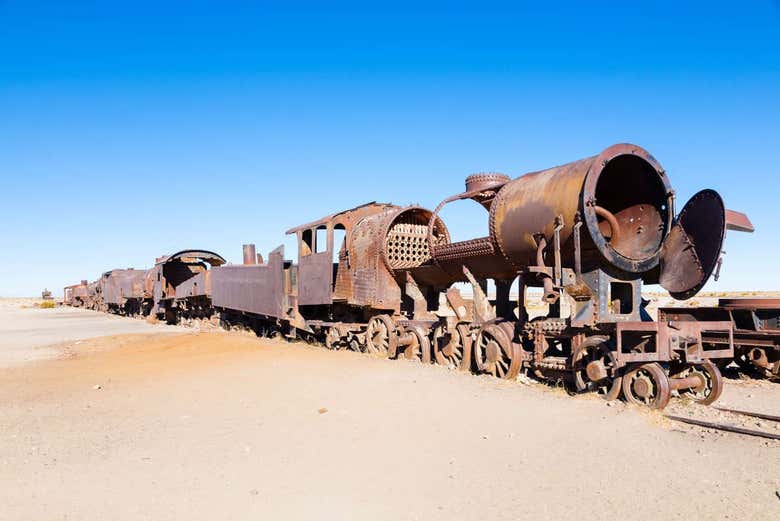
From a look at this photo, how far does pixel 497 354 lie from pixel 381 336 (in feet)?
11.2

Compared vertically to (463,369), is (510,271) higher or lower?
higher

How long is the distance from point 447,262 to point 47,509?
7.20 metres

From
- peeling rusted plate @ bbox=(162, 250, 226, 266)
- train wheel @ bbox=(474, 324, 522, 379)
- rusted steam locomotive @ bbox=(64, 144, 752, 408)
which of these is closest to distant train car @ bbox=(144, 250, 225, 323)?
peeling rusted plate @ bbox=(162, 250, 226, 266)

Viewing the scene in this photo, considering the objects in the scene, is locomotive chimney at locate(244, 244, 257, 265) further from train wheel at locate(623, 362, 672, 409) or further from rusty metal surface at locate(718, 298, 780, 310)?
train wheel at locate(623, 362, 672, 409)

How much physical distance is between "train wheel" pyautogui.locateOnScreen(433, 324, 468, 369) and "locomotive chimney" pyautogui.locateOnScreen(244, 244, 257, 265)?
34.7 ft

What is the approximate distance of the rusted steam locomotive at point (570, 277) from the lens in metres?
7.19

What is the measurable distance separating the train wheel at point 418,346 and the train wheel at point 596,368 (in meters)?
3.18

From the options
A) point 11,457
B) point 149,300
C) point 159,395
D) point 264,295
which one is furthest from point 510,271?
point 149,300

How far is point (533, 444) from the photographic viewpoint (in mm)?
5348

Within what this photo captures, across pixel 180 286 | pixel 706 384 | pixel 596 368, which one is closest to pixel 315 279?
pixel 596 368

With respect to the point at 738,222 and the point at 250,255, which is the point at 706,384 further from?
the point at 250,255

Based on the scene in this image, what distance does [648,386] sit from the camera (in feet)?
22.2

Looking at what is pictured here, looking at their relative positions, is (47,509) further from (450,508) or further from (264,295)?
(264,295)

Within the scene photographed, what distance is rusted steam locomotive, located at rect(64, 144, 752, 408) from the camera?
7191 millimetres
